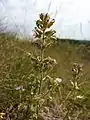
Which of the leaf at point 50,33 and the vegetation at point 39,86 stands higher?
the leaf at point 50,33

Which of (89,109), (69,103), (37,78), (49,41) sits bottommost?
(89,109)

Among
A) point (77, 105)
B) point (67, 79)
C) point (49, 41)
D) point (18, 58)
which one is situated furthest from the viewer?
point (67, 79)

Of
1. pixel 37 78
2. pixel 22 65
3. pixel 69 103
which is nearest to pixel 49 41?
pixel 37 78

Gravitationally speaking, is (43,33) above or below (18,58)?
above

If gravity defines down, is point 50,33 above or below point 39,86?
above

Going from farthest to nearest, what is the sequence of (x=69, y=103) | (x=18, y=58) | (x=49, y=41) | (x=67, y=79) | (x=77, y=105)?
(x=67, y=79)
(x=18, y=58)
(x=77, y=105)
(x=69, y=103)
(x=49, y=41)

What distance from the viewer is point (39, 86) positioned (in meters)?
3.68

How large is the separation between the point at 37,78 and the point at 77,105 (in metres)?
1.63

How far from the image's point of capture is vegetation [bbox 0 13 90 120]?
365 cm

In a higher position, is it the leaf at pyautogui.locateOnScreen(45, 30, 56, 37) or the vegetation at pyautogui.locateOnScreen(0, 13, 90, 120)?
the leaf at pyautogui.locateOnScreen(45, 30, 56, 37)

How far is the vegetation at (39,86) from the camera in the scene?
3.65 meters

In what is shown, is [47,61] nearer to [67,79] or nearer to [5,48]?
[5,48]

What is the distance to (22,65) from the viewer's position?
5.29m

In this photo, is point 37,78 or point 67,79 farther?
point 67,79
